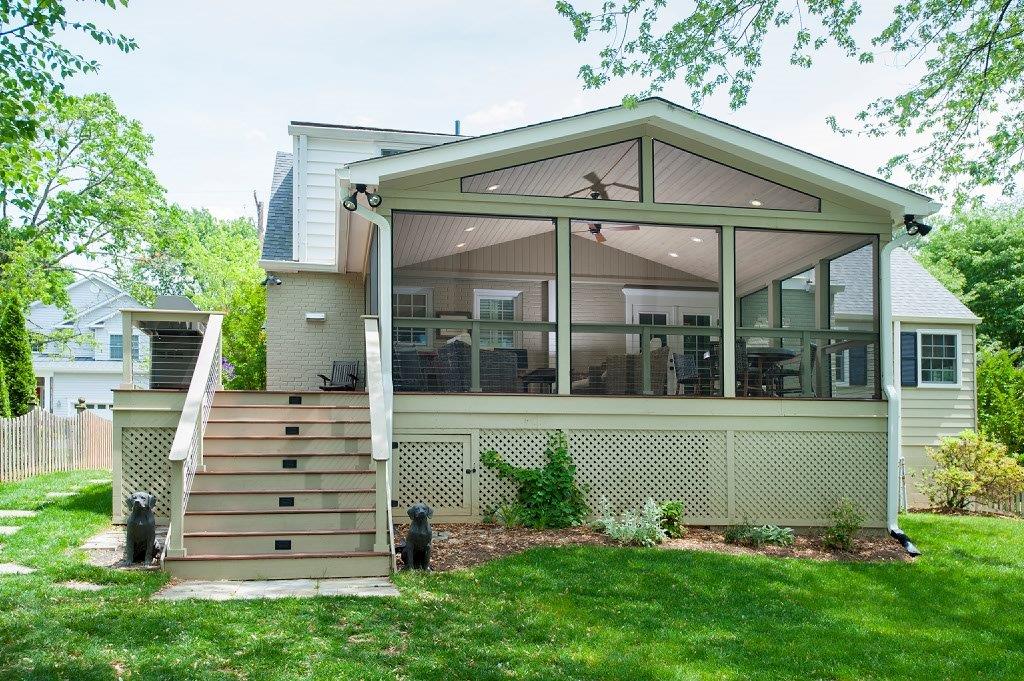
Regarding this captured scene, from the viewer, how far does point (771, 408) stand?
34.1 feet

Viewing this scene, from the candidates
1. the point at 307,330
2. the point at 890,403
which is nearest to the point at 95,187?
the point at 307,330

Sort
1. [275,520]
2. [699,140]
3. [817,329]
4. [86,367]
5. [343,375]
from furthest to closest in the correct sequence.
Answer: [86,367], [343,375], [817,329], [699,140], [275,520]

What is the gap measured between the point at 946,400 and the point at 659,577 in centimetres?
1093

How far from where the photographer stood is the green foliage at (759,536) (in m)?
9.49

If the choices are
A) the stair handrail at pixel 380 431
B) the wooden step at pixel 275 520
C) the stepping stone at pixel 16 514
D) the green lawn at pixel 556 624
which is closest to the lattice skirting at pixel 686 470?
the stair handrail at pixel 380 431

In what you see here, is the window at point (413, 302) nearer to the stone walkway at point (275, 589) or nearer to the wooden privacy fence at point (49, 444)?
the wooden privacy fence at point (49, 444)

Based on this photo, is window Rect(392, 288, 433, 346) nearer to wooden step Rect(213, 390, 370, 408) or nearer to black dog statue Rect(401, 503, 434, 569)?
wooden step Rect(213, 390, 370, 408)

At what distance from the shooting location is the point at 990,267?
28641 mm

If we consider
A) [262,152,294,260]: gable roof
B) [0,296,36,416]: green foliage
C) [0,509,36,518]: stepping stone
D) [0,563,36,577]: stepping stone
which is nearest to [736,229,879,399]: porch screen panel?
[262,152,294,260]: gable roof

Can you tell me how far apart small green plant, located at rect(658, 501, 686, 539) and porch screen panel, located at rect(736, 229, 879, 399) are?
1.70 m

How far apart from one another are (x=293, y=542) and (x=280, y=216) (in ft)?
28.6

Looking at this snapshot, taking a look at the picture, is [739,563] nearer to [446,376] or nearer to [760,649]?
[760,649]

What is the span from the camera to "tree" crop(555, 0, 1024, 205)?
8.69 m

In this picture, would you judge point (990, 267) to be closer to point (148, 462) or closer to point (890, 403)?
point (890, 403)
